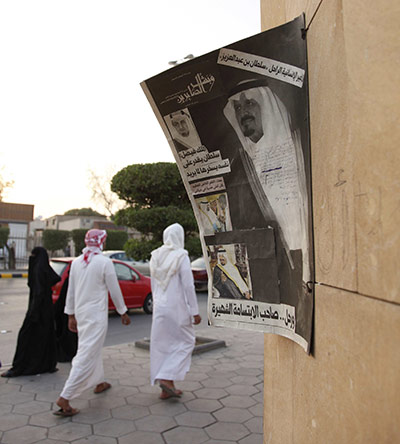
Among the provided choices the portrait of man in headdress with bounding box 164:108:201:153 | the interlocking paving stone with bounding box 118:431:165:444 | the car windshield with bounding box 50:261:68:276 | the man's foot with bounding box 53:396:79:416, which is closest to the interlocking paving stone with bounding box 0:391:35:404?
the man's foot with bounding box 53:396:79:416

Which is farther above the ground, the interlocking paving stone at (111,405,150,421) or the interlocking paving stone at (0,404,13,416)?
the interlocking paving stone at (111,405,150,421)

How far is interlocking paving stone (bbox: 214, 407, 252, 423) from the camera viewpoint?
3.84 m

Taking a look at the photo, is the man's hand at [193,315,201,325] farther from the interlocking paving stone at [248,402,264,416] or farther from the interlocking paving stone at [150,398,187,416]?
the interlocking paving stone at [248,402,264,416]

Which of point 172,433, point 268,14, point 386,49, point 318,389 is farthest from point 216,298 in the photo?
point 172,433

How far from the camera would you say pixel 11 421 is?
149 inches

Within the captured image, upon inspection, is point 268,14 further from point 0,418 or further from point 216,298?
point 0,418

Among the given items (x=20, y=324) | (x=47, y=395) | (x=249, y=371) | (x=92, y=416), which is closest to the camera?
(x=92, y=416)

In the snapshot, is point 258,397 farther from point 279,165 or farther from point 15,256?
point 15,256

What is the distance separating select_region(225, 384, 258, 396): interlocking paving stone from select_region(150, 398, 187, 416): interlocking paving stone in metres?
0.67

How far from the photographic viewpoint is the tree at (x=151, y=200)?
307 inches

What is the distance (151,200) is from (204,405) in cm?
473

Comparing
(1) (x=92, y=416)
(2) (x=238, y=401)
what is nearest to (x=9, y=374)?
(1) (x=92, y=416)

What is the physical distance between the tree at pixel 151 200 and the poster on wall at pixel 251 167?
18.9 ft

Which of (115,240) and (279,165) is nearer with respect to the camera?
(279,165)
